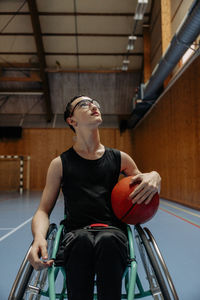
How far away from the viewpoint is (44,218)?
1.44m

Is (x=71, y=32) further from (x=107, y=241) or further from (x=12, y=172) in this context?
(x=107, y=241)

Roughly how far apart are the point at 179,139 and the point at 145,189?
5.86 metres

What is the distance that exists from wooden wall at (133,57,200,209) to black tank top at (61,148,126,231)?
463 centimetres

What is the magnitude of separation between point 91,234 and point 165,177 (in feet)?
24.2

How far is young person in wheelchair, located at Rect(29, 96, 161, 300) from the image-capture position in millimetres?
1141

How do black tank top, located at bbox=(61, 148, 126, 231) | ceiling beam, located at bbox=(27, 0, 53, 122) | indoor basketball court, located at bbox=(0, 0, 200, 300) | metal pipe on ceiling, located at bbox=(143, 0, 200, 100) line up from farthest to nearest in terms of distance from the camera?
ceiling beam, located at bbox=(27, 0, 53, 122)
metal pipe on ceiling, located at bbox=(143, 0, 200, 100)
indoor basketball court, located at bbox=(0, 0, 200, 300)
black tank top, located at bbox=(61, 148, 126, 231)

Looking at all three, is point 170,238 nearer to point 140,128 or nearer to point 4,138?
point 140,128

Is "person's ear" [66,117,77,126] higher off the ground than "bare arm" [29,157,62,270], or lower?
higher

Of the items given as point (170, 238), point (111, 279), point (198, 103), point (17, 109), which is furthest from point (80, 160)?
point (17, 109)

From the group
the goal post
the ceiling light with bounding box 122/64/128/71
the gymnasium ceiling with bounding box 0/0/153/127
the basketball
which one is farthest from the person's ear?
the goal post

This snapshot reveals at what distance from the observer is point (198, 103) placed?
5730mm

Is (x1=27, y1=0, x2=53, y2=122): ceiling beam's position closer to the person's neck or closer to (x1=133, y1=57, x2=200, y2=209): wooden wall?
(x1=133, y1=57, x2=200, y2=209): wooden wall

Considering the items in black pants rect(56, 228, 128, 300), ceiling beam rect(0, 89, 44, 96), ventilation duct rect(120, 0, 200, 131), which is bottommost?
black pants rect(56, 228, 128, 300)

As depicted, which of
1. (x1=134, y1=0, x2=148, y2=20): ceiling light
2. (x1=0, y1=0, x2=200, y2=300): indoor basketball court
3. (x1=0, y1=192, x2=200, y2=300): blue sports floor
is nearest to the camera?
(x1=0, y1=0, x2=200, y2=300): indoor basketball court
